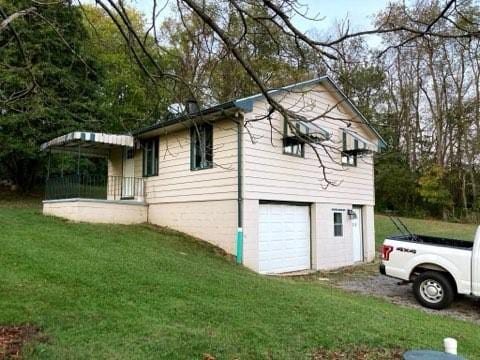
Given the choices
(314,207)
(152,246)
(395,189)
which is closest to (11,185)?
(152,246)

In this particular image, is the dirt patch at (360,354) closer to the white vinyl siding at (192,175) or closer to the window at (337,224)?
the white vinyl siding at (192,175)

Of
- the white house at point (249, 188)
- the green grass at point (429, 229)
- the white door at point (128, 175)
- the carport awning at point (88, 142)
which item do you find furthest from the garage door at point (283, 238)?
the green grass at point (429, 229)

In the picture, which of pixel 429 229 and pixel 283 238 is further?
pixel 429 229

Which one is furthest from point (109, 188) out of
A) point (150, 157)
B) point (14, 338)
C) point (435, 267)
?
point (14, 338)

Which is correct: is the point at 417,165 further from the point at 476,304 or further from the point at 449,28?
the point at 449,28

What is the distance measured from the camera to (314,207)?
13.2 meters

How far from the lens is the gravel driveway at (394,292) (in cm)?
826

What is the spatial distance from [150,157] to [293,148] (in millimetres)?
4857

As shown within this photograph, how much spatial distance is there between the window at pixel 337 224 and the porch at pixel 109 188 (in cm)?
613

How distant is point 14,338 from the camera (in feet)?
15.0

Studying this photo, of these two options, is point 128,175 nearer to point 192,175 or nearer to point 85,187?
Result: point 85,187

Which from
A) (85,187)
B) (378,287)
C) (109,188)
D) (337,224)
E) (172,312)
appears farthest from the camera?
(109,188)

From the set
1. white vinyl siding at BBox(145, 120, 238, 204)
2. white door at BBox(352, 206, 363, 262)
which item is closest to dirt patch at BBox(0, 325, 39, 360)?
white vinyl siding at BBox(145, 120, 238, 204)

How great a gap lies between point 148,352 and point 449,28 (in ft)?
13.8
